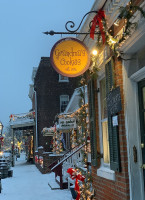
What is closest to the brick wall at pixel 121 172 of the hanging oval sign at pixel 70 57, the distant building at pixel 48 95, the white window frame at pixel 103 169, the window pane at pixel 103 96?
the white window frame at pixel 103 169

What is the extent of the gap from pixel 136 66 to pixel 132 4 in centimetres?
101

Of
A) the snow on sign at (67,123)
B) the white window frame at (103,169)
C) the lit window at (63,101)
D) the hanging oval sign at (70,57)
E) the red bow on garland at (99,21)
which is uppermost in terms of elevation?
the lit window at (63,101)

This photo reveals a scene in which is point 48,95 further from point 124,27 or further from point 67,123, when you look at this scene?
point 124,27

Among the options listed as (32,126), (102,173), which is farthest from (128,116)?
(32,126)

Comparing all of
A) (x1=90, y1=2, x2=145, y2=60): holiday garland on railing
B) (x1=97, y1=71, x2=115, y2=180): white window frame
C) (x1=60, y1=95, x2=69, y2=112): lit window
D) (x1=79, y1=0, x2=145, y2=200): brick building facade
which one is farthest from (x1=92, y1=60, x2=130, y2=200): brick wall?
(x1=60, y1=95, x2=69, y2=112): lit window

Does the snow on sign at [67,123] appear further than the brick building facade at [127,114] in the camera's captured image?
Yes

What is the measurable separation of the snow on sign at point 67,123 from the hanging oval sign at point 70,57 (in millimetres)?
10029

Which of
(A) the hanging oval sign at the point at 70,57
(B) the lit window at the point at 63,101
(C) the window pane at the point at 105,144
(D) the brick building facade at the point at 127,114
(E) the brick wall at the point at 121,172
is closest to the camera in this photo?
(D) the brick building facade at the point at 127,114

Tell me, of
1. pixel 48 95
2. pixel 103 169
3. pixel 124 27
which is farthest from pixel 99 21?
pixel 48 95

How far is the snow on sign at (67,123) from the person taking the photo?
15.4m

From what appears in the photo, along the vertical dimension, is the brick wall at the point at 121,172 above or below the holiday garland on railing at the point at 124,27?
below

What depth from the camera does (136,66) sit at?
4.61 meters

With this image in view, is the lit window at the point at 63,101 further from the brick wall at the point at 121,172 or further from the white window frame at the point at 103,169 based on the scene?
the brick wall at the point at 121,172

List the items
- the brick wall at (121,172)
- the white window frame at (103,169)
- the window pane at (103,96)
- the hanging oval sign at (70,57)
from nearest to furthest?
the brick wall at (121,172)
the white window frame at (103,169)
the hanging oval sign at (70,57)
the window pane at (103,96)
